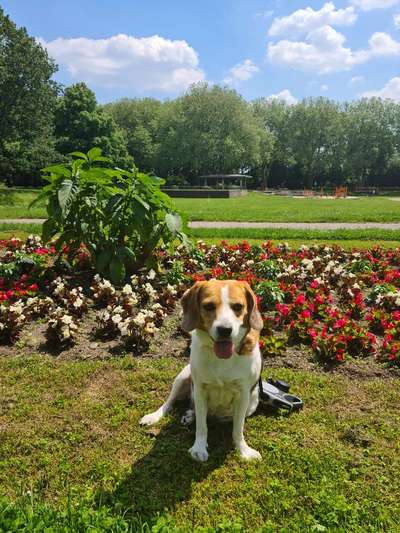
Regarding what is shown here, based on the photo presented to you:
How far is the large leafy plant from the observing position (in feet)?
21.4

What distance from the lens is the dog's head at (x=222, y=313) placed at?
9.64ft

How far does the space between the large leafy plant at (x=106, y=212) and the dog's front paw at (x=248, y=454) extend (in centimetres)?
383

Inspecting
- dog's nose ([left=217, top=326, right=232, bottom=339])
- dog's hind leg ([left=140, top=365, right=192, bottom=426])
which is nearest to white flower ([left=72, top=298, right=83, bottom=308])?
dog's hind leg ([left=140, top=365, right=192, bottom=426])

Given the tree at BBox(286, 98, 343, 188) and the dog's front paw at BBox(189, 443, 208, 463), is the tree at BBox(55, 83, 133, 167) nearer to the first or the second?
the tree at BBox(286, 98, 343, 188)

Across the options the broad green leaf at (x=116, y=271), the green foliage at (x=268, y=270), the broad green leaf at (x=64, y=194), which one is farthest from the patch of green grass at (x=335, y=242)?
the broad green leaf at (x=64, y=194)

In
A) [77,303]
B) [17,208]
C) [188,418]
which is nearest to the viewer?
[188,418]

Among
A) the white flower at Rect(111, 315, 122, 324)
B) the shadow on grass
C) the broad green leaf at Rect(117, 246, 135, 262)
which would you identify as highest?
the broad green leaf at Rect(117, 246, 135, 262)

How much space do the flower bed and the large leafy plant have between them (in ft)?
1.67

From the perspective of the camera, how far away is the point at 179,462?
11.0 ft

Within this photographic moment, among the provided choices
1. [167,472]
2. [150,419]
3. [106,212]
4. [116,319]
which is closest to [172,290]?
[116,319]

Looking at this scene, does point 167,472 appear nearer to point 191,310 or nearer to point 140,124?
point 191,310

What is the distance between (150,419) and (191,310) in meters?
1.23

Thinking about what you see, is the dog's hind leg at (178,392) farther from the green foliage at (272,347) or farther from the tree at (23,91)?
the tree at (23,91)

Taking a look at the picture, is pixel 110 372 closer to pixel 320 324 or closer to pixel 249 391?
pixel 249 391
